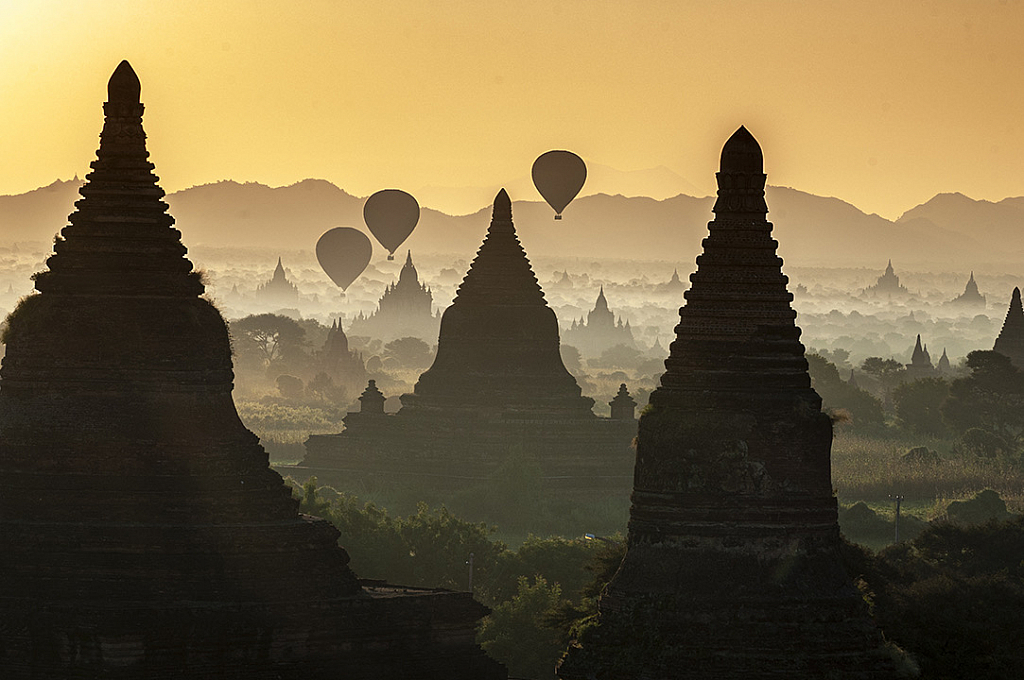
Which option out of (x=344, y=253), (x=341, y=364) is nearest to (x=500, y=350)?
(x=341, y=364)

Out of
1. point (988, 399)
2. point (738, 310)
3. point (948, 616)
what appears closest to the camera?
point (738, 310)

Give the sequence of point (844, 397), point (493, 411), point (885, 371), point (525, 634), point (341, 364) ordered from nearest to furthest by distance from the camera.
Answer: point (525, 634) < point (493, 411) < point (844, 397) < point (885, 371) < point (341, 364)

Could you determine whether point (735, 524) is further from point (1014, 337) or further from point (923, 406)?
point (1014, 337)

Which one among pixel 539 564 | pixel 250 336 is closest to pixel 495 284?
pixel 539 564

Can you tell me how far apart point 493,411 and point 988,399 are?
101 feet

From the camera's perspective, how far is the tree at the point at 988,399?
94.2 m

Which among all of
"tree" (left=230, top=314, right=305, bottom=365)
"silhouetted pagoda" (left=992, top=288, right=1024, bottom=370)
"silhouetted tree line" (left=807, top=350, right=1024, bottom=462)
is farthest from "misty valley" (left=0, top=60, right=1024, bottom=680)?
"tree" (left=230, top=314, right=305, bottom=365)

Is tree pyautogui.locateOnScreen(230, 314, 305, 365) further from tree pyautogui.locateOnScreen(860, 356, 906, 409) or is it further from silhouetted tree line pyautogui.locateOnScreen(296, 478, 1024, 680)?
silhouetted tree line pyautogui.locateOnScreen(296, 478, 1024, 680)

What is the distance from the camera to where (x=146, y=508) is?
120 feet

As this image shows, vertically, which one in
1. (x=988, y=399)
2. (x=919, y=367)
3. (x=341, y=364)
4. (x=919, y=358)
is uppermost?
(x=919, y=358)

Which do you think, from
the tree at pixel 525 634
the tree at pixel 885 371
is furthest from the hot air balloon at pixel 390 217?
the tree at pixel 525 634

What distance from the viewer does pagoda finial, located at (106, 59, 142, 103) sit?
128 ft

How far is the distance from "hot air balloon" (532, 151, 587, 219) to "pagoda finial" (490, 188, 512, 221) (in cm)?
3897

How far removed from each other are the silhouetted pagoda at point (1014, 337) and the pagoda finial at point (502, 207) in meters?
40.6
